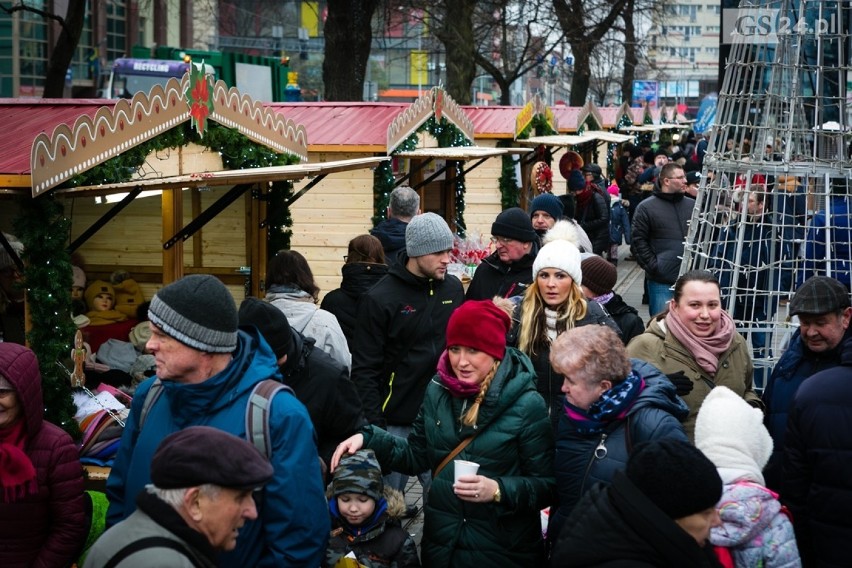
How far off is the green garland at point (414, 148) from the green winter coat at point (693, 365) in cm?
688

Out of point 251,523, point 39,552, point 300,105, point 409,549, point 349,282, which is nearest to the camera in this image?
point 251,523

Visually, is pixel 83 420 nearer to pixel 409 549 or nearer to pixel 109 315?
pixel 109 315

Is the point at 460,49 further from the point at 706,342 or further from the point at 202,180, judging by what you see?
the point at 706,342

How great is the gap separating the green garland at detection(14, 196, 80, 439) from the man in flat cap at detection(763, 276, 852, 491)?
369 cm

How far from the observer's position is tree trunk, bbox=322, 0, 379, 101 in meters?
17.3

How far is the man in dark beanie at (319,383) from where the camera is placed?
4605 millimetres

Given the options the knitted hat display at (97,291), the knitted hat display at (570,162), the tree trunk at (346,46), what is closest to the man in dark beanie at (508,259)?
the knitted hat display at (97,291)

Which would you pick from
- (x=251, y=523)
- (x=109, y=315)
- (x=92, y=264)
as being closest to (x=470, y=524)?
(x=251, y=523)

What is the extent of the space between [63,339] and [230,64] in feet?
107

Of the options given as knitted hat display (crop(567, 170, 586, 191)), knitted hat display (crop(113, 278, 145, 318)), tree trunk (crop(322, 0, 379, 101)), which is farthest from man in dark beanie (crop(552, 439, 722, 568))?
tree trunk (crop(322, 0, 379, 101))

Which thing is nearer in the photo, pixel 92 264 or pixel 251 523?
pixel 251 523

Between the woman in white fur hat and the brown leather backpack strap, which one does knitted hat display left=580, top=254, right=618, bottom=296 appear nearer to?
the woman in white fur hat

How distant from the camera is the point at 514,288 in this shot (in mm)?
6832

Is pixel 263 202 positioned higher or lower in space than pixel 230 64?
lower
